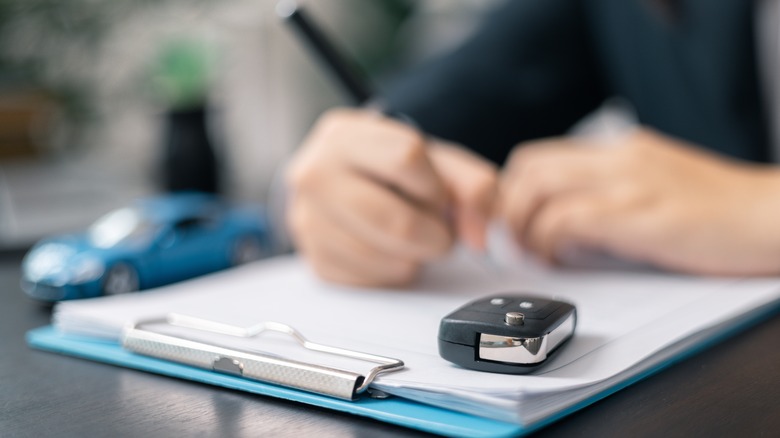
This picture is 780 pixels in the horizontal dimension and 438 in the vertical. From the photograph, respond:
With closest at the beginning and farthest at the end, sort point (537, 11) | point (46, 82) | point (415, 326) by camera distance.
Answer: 1. point (415, 326)
2. point (537, 11)
3. point (46, 82)

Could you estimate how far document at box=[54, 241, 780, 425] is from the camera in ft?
1.12

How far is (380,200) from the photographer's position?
537 mm

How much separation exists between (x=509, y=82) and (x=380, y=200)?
1.39 ft

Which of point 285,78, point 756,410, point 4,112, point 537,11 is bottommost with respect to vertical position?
point 756,410

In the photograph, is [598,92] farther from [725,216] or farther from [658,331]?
[658,331]

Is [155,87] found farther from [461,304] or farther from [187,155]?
[461,304]

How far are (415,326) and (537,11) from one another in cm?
63

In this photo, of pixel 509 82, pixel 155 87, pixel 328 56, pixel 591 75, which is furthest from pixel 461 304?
pixel 155 87

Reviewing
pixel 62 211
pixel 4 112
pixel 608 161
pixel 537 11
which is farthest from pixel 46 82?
pixel 608 161

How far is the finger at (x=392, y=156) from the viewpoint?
525 mm

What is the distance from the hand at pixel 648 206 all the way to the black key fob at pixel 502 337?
22 centimetres

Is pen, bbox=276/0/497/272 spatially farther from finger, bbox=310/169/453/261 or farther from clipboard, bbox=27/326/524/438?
clipboard, bbox=27/326/524/438

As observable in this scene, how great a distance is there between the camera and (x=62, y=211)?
3.39 feet

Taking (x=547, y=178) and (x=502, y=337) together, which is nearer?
(x=502, y=337)
